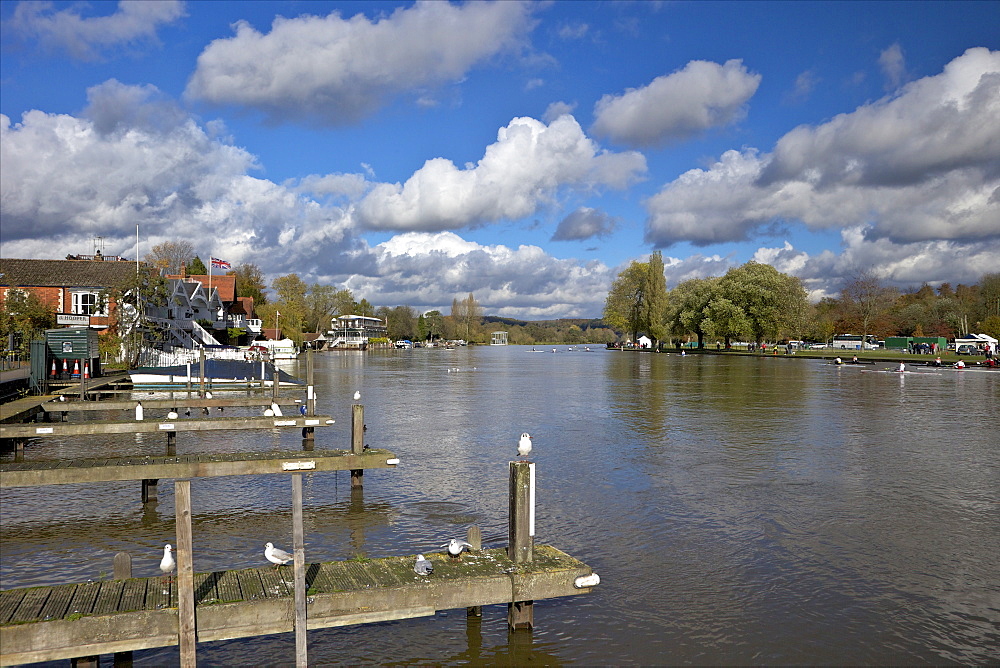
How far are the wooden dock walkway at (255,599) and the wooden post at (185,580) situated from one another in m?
0.13

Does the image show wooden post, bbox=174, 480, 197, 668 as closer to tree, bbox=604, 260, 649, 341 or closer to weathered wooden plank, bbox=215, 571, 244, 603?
weathered wooden plank, bbox=215, 571, 244, 603

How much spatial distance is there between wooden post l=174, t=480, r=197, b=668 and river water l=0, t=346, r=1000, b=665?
4.69 ft

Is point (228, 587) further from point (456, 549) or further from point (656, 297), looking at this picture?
point (656, 297)

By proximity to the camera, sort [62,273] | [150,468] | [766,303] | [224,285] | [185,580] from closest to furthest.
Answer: [185,580]
[150,468]
[62,273]
[766,303]
[224,285]

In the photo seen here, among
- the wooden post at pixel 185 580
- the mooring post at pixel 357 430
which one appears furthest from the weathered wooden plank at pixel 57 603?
the mooring post at pixel 357 430

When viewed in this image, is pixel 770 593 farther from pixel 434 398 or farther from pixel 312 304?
pixel 312 304

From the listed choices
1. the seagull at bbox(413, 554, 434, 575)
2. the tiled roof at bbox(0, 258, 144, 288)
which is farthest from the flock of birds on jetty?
the tiled roof at bbox(0, 258, 144, 288)

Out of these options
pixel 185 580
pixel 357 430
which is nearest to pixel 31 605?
pixel 185 580

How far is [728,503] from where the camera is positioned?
1399 cm

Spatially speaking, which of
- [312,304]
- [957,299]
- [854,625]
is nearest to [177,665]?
[854,625]

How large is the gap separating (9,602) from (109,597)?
3.01ft

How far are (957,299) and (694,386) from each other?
92.0 metres

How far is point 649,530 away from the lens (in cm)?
1220

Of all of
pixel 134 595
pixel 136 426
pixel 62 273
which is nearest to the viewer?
pixel 134 595
